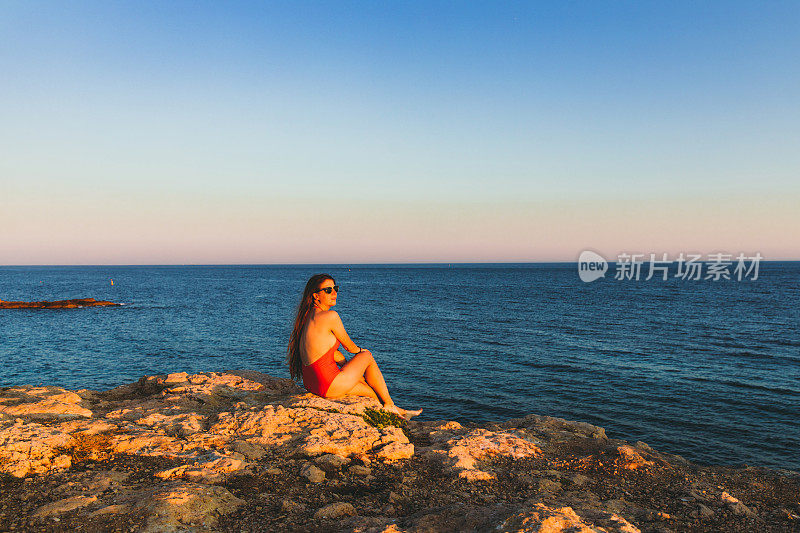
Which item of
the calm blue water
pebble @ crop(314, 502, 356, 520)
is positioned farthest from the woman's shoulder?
the calm blue water

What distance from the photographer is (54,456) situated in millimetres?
5914

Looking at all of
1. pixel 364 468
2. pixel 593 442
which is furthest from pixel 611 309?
pixel 364 468

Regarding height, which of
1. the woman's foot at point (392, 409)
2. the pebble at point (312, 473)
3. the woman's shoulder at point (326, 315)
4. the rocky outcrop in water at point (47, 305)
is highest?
the woman's shoulder at point (326, 315)

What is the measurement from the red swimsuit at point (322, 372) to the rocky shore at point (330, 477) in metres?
0.32

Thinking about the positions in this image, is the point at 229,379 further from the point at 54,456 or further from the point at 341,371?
the point at 54,456

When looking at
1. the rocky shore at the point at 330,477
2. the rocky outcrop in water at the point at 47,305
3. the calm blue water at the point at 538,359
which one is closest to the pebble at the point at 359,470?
the rocky shore at the point at 330,477

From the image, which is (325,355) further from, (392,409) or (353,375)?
(392,409)

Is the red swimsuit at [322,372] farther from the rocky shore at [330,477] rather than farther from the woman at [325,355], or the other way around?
the rocky shore at [330,477]

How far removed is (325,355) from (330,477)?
2.71 meters

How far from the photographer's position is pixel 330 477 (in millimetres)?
6016

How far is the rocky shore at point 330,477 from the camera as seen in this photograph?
4.65 metres

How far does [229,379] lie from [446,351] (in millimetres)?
23667

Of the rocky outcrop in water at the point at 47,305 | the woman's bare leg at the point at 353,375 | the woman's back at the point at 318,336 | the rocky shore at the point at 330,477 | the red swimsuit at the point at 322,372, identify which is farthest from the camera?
the rocky outcrop in water at the point at 47,305

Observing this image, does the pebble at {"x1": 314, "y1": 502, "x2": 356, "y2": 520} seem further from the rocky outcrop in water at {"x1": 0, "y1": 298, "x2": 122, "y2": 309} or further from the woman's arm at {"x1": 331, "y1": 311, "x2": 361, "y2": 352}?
the rocky outcrop in water at {"x1": 0, "y1": 298, "x2": 122, "y2": 309}
